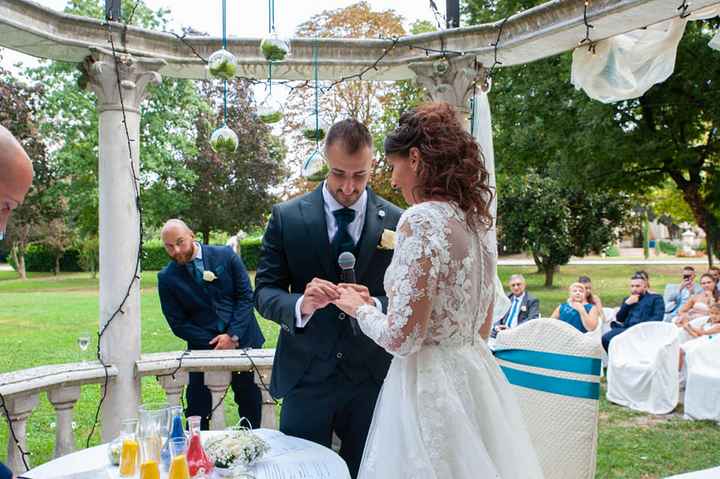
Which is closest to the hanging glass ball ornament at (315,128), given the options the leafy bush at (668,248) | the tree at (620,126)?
the tree at (620,126)

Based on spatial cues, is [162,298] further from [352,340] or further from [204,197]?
[204,197]

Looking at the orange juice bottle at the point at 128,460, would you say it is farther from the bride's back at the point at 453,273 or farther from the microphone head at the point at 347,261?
the bride's back at the point at 453,273

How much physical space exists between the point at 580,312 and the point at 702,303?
2099mm

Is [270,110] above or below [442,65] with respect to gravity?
below

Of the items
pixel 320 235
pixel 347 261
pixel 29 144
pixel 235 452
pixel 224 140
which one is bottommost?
pixel 235 452

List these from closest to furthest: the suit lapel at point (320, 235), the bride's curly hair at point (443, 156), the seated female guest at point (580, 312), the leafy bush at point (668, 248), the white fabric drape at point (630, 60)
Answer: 1. the bride's curly hair at point (443, 156)
2. the suit lapel at point (320, 235)
3. the white fabric drape at point (630, 60)
4. the seated female guest at point (580, 312)
5. the leafy bush at point (668, 248)

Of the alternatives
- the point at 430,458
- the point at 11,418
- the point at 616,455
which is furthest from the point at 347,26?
the point at 430,458

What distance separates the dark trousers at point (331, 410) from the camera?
8.91ft

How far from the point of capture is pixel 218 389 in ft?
14.3

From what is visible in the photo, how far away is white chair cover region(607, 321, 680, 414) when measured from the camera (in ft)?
24.3

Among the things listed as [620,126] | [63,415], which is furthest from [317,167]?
[620,126]

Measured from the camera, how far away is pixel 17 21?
358 cm

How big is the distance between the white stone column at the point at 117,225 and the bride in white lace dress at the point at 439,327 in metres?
2.42

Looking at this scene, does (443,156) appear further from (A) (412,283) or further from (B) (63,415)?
(B) (63,415)
